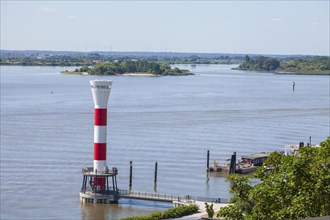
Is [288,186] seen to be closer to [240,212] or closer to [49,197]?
[240,212]

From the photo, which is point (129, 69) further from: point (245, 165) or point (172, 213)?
point (172, 213)

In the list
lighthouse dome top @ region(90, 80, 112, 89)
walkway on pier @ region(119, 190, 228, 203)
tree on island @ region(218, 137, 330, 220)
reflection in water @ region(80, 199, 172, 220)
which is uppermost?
lighthouse dome top @ region(90, 80, 112, 89)

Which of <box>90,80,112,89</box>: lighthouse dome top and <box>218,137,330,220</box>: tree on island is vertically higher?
<box>90,80,112,89</box>: lighthouse dome top

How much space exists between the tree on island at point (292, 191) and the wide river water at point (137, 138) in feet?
60.8

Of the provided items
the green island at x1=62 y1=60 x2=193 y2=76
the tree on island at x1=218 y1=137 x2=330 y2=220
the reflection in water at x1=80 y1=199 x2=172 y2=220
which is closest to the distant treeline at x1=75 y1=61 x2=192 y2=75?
the green island at x1=62 y1=60 x2=193 y2=76

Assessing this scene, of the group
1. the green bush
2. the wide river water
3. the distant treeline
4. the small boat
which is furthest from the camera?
the distant treeline

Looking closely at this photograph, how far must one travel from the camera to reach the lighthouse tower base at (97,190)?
38.3 metres

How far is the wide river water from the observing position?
38781 millimetres

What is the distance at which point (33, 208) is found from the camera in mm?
36281

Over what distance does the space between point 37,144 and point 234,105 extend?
37.6 metres

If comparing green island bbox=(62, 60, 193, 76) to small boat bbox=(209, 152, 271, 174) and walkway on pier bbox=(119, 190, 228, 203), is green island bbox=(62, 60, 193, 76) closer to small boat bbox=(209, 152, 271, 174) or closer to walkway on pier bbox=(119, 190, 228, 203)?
small boat bbox=(209, 152, 271, 174)

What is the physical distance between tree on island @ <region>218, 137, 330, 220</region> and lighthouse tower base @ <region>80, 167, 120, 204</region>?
67.8 feet

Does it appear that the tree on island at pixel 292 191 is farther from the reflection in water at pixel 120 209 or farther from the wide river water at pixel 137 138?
the wide river water at pixel 137 138

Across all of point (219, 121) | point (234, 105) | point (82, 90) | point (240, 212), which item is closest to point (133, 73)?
point (82, 90)
